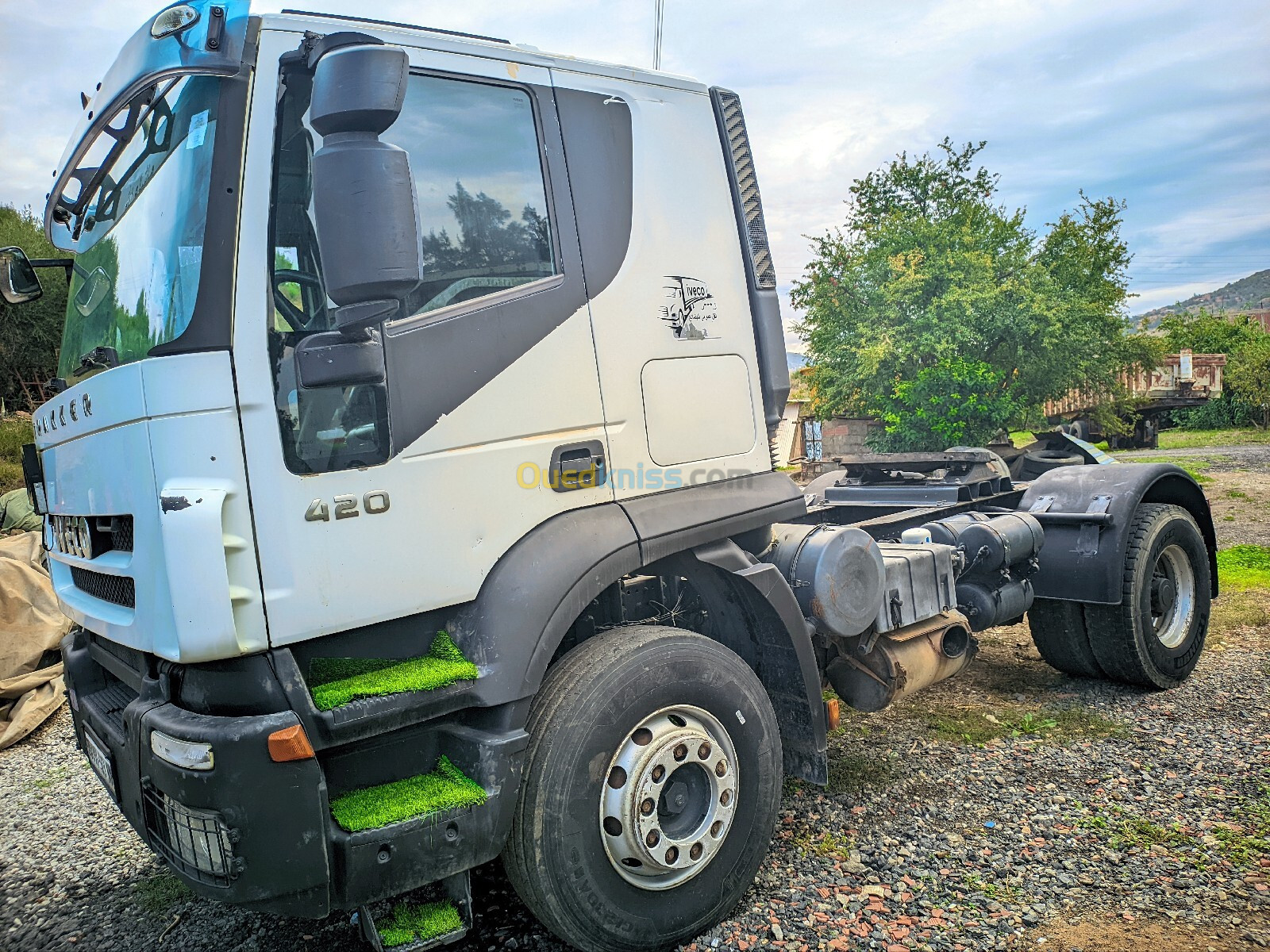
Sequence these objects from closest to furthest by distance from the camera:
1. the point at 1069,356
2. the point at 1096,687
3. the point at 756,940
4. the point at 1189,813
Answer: the point at 756,940 → the point at 1189,813 → the point at 1096,687 → the point at 1069,356

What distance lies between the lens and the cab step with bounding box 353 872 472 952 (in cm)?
244

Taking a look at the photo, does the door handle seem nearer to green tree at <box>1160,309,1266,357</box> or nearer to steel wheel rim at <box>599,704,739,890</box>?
steel wheel rim at <box>599,704,739,890</box>

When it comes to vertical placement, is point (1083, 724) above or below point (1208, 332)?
below

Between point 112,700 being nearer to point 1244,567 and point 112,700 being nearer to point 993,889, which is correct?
point 993,889

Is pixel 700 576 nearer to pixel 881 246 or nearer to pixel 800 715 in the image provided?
pixel 800 715

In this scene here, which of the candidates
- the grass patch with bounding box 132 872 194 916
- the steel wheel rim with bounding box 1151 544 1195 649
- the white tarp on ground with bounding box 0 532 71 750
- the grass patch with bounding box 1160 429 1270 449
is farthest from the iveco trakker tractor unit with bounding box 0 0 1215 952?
the grass patch with bounding box 1160 429 1270 449

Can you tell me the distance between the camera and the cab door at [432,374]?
88.8 inches

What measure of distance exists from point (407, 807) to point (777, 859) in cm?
174

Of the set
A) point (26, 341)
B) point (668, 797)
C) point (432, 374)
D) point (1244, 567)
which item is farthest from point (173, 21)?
point (26, 341)

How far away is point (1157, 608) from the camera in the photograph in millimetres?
5340

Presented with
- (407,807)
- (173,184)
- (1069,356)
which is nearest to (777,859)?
(407,807)

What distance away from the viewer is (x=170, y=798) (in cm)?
222

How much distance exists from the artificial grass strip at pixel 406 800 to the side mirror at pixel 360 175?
1377 millimetres

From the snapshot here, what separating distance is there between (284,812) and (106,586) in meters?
1.03
